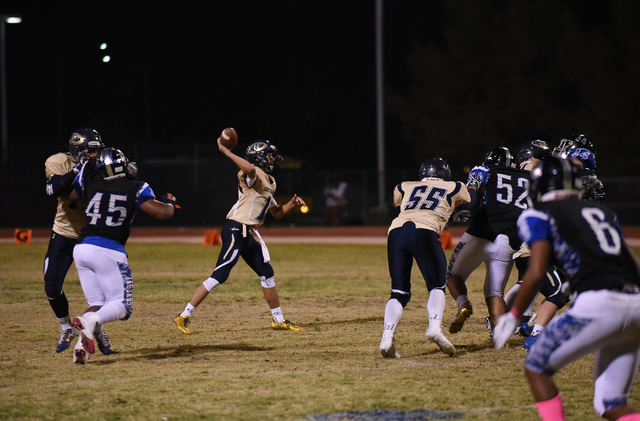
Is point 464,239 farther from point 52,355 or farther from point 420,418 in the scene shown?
point 52,355

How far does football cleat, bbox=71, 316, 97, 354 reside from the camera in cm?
601

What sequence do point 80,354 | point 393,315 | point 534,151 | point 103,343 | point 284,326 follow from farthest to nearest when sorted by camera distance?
point 284,326 → point 534,151 → point 103,343 → point 393,315 → point 80,354

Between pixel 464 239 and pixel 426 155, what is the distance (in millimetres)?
32163

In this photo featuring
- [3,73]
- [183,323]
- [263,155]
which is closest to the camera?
[183,323]

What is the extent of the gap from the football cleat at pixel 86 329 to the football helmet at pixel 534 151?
14.5 feet

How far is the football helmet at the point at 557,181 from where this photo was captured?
399cm

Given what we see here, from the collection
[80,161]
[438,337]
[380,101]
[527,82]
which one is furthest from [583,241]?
[527,82]

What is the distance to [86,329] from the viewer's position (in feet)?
19.7

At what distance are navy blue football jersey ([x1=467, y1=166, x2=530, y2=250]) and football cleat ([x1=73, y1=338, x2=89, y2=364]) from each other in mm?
3786

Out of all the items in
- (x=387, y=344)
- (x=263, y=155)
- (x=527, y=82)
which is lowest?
(x=387, y=344)

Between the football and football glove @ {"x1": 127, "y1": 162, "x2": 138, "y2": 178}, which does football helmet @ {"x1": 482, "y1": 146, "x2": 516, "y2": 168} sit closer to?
the football

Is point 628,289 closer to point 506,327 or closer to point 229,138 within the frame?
point 506,327

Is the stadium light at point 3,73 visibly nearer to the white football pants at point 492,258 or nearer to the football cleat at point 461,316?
the white football pants at point 492,258

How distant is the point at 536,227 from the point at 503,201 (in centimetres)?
333
